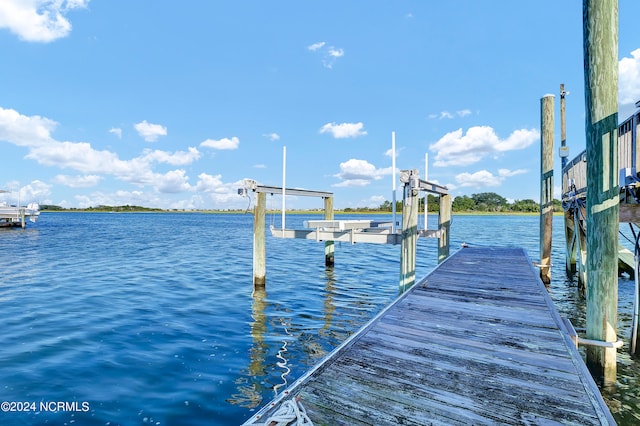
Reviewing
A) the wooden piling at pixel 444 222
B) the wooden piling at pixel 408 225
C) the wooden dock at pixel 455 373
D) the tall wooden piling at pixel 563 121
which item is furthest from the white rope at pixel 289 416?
the tall wooden piling at pixel 563 121

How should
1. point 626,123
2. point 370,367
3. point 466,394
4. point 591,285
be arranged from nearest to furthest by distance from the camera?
1. point 466,394
2. point 370,367
3. point 591,285
4. point 626,123

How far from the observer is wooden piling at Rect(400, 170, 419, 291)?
7.43 metres

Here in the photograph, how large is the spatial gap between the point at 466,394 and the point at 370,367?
2.64ft

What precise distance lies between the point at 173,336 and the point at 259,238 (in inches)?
154

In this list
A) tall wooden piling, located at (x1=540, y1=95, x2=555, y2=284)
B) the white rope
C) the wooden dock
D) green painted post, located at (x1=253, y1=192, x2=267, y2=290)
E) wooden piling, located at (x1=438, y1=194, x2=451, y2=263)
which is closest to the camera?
the white rope

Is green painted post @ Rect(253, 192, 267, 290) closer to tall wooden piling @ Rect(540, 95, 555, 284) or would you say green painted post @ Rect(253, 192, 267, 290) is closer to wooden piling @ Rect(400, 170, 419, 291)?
wooden piling @ Rect(400, 170, 419, 291)

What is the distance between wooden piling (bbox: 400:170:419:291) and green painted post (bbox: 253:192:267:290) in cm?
433

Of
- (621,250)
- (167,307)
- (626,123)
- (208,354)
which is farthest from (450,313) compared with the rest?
(621,250)

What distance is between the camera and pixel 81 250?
20.6 metres

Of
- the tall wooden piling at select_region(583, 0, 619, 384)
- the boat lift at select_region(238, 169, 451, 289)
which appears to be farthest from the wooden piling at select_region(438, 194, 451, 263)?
the tall wooden piling at select_region(583, 0, 619, 384)

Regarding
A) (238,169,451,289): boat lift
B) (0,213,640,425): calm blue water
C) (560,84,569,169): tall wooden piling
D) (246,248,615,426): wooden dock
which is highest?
(560,84,569,169): tall wooden piling

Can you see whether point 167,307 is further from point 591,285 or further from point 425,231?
point 591,285

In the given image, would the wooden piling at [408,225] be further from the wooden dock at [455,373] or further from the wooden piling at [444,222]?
the wooden piling at [444,222]

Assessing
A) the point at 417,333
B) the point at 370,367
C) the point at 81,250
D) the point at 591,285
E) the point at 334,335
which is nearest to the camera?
the point at 370,367
